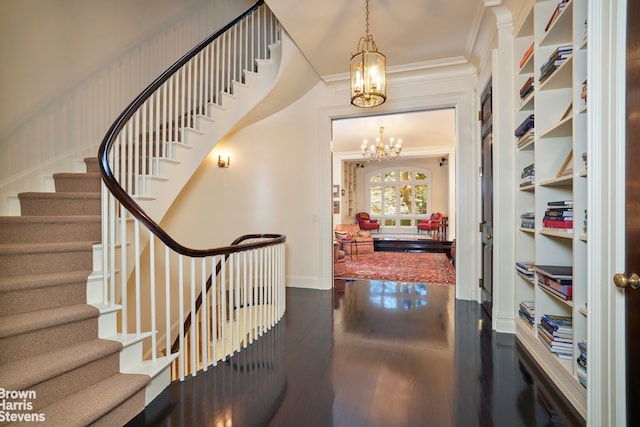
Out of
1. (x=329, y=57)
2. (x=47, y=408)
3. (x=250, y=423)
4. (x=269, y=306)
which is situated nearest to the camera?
(x=47, y=408)

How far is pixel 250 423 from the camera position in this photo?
59.9 inches

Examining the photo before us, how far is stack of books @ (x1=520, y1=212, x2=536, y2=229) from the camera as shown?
226 centimetres

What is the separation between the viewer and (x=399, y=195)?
10.9 m

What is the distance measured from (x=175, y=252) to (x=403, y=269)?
4493mm

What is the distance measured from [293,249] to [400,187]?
7.56m

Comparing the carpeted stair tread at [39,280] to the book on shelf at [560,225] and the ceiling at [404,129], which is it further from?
the ceiling at [404,129]

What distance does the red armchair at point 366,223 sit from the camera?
1033 cm

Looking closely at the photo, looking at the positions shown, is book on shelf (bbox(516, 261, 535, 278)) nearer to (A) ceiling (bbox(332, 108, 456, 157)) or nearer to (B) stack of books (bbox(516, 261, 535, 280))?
(B) stack of books (bbox(516, 261, 535, 280))

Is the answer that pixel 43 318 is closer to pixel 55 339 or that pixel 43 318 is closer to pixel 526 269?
pixel 55 339

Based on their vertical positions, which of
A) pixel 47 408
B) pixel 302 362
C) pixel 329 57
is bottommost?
pixel 302 362

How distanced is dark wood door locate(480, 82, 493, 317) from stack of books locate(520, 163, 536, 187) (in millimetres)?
409

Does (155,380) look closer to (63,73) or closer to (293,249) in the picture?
(293,249)

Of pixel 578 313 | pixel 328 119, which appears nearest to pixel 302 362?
pixel 578 313

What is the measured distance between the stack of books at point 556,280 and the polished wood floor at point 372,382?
0.59m
